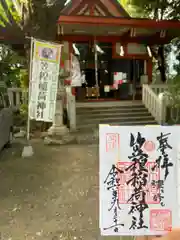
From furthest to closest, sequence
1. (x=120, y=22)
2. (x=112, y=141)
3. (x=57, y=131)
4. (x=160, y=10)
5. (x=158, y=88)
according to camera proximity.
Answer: (x=160, y=10) < (x=158, y=88) < (x=120, y=22) < (x=57, y=131) < (x=112, y=141)

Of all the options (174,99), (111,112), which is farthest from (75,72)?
(174,99)

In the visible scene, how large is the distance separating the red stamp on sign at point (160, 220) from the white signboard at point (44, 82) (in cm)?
398

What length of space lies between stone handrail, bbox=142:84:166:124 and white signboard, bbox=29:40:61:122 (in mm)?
4447

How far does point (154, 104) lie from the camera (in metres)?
9.55

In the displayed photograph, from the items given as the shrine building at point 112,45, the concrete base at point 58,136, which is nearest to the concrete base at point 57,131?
the concrete base at point 58,136

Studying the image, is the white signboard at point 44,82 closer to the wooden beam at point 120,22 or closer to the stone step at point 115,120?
the stone step at point 115,120

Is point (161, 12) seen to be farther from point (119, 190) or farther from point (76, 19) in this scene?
point (119, 190)

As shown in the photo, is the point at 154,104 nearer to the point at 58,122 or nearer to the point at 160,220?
the point at 58,122

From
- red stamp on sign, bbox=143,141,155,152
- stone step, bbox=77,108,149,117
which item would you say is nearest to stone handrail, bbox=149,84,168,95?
stone step, bbox=77,108,149,117

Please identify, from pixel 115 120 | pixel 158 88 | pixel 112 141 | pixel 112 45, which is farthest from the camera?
pixel 112 45

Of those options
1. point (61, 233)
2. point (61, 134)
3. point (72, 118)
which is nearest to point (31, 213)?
point (61, 233)

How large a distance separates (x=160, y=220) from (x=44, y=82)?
14.2 ft

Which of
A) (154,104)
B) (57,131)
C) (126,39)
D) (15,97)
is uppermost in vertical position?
(126,39)

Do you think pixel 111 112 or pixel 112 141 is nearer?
pixel 112 141
